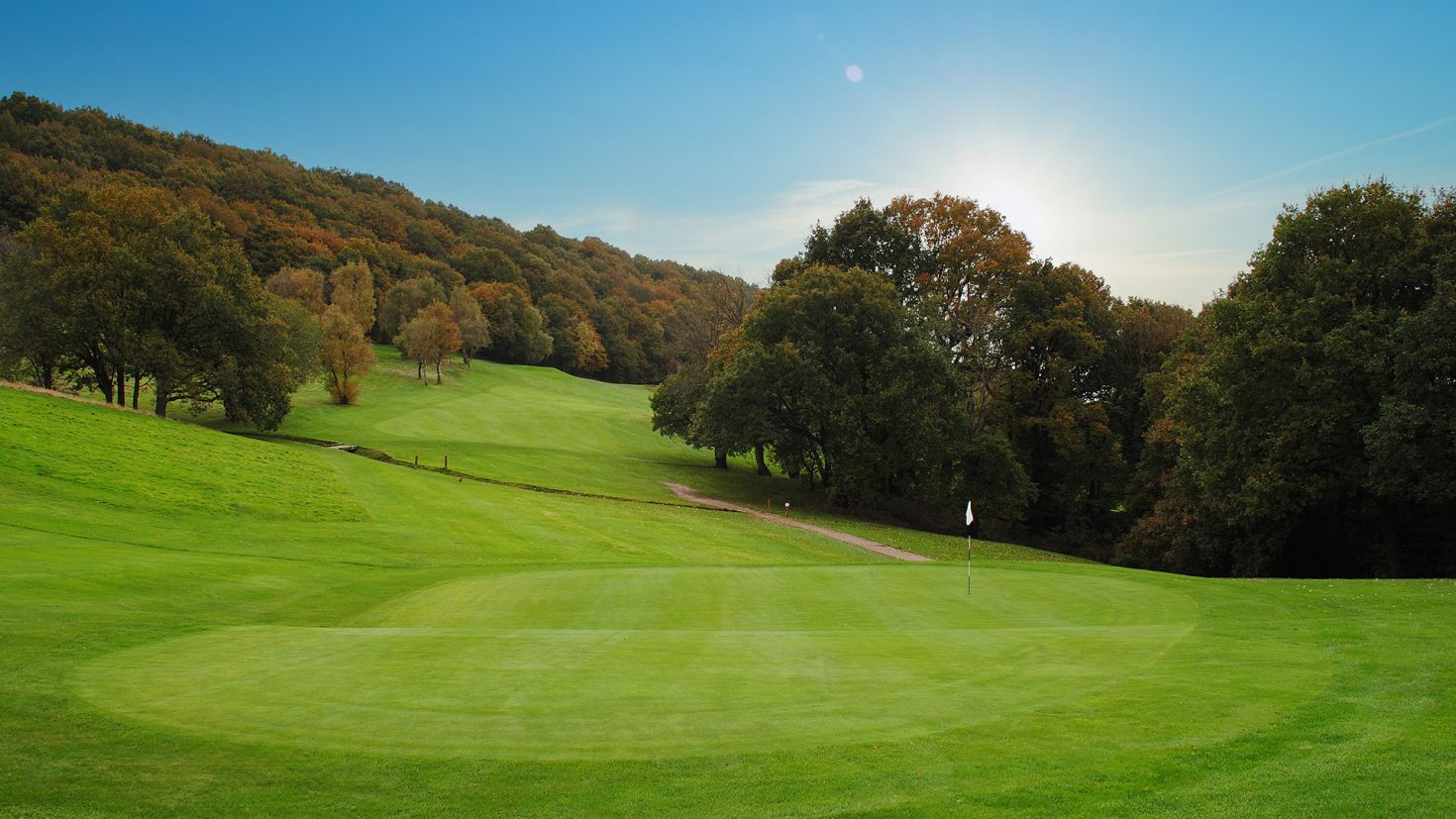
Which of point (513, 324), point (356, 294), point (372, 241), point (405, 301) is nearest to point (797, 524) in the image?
point (356, 294)

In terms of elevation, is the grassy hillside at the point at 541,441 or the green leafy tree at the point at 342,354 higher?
the green leafy tree at the point at 342,354

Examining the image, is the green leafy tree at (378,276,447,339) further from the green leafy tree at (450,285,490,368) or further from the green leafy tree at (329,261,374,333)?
the green leafy tree at (329,261,374,333)

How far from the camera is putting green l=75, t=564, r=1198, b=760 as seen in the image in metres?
7.18

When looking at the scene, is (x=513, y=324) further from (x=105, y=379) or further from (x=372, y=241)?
(x=105, y=379)

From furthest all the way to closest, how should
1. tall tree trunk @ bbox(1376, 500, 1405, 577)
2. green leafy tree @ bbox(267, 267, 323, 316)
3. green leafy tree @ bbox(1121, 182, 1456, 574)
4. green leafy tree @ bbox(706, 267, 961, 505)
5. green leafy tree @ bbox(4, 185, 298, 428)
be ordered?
green leafy tree @ bbox(267, 267, 323, 316)
green leafy tree @ bbox(4, 185, 298, 428)
green leafy tree @ bbox(706, 267, 961, 505)
tall tree trunk @ bbox(1376, 500, 1405, 577)
green leafy tree @ bbox(1121, 182, 1456, 574)

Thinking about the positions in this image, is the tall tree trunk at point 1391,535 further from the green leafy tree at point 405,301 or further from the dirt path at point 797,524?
the green leafy tree at point 405,301

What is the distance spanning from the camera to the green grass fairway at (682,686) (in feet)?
19.6

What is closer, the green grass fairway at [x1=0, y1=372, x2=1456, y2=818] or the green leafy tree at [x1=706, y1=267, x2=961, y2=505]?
the green grass fairway at [x1=0, y1=372, x2=1456, y2=818]

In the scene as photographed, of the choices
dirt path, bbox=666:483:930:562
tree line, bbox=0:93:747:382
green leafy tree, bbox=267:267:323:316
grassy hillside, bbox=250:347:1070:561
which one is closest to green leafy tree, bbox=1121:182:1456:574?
grassy hillside, bbox=250:347:1070:561

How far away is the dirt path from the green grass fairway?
11509 mm

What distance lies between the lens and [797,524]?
38406mm

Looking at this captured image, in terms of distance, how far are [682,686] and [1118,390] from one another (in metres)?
47.9

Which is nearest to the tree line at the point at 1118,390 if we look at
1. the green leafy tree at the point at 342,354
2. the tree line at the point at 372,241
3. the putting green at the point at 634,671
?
the putting green at the point at 634,671

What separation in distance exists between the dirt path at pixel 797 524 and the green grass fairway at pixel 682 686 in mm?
11509
